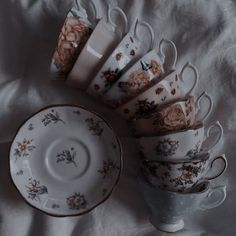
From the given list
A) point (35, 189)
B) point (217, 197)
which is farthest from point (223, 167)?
point (35, 189)

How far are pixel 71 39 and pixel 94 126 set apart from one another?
0.18 m

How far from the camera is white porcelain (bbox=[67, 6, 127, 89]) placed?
83 cm

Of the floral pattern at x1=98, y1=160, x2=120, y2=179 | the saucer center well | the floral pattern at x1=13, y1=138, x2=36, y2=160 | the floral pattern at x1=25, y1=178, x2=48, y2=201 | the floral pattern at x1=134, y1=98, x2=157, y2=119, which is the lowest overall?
the floral pattern at x1=25, y1=178, x2=48, y2=201

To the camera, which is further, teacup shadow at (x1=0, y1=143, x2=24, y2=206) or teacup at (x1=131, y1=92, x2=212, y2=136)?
teacup shadow at (x1=0, y1=143, x2=24, y2=206)

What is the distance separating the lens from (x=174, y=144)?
0.84 meters

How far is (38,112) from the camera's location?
892mm

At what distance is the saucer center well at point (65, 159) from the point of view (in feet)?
2.99

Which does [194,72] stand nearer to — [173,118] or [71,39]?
[173,118]

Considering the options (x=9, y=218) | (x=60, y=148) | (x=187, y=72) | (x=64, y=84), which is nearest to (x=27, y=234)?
(x=9, y=218)

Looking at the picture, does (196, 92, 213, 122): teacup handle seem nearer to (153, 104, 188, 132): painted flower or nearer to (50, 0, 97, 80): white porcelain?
(153, 104, 188, 132): painted flower

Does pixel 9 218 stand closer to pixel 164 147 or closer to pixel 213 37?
pixel 164 147

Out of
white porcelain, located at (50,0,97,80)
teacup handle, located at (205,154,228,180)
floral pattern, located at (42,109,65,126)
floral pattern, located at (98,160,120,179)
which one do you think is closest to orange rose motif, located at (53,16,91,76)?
white porcelain, located at (50,0,97,80)

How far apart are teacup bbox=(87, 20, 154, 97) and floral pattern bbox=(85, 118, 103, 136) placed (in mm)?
69

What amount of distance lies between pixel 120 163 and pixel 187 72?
0.73 ft
